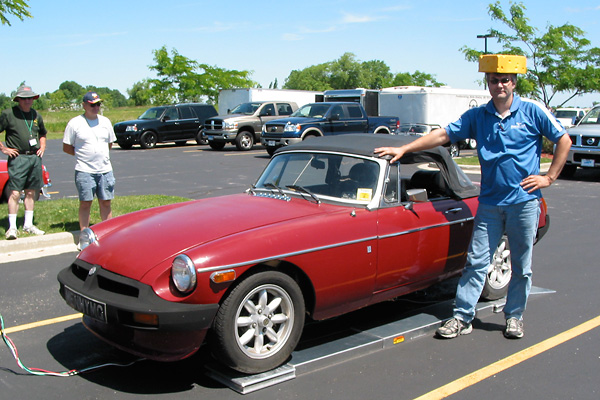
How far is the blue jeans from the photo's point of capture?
15.2 ft

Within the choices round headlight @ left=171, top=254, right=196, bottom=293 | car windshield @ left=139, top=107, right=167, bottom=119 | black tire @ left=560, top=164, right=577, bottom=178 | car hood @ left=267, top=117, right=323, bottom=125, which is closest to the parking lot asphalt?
round headlight @ left=171, top=254, right=196, bottom=293

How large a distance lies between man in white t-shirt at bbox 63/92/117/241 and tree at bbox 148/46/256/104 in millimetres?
36388

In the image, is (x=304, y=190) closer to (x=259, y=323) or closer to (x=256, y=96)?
(x=259, y=323)

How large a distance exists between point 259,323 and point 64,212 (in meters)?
6.38

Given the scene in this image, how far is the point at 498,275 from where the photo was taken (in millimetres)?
5535

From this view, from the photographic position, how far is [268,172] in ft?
17.4

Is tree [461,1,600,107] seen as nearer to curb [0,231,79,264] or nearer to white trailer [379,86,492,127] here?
white trailer [379,86,492,127]

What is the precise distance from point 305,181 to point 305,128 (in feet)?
51.0

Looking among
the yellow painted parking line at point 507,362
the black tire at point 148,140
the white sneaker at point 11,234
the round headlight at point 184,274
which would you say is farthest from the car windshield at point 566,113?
the round headlight at point 184,274

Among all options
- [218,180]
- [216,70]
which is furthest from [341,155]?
[216,70]

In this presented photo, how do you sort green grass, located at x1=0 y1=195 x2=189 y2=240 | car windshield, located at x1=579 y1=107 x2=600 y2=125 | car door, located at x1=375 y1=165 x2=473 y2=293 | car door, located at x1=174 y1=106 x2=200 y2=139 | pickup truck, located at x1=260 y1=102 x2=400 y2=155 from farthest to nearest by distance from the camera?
car door, located at x1=174 y1=106 x2=200 y2=139 < pickup truck, located at x1=260 y1=102 x2=400 y2=155 < car windshield, located at x1=579 y1=107 x2=600 y2=125 < green grass, located at x1=0 y1=195 x2=189 y2=240 < car door, located at x1=375 y1=165 x2=473 y2=293

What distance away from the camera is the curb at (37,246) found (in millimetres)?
6984

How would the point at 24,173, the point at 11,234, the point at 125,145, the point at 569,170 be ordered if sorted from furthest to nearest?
the point at 125,145, the point at 569,170, the point at 24,173, the point at 11,234

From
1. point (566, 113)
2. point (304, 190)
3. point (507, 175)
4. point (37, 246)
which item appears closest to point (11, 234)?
point (37, 246)
